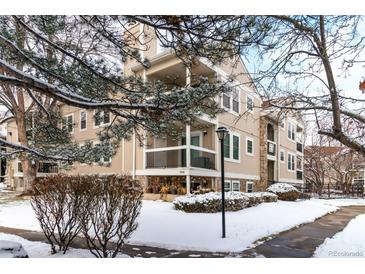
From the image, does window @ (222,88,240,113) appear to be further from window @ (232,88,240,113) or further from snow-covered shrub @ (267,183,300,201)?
snow-covered shrub @ (267,183,300,201)

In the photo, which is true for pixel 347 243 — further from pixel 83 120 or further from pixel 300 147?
pixel 83 120

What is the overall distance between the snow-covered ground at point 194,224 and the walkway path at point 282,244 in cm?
4

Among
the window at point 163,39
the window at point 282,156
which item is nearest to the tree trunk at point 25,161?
the window at point 163,39

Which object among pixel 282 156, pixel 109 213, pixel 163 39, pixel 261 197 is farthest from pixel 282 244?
pixel 163 39

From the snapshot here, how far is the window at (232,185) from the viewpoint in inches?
103

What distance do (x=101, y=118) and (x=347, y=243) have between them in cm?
231

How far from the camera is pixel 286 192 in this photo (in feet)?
9.35

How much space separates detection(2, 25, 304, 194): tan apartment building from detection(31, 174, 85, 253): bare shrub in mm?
138

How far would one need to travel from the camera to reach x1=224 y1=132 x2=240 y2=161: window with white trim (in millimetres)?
2646

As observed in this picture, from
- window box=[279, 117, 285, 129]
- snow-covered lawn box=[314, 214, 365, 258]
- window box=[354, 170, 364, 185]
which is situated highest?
window box=[279, 117, 285, 129]

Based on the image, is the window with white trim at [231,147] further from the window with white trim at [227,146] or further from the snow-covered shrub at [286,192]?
the snow-covered shrub at [286,192]

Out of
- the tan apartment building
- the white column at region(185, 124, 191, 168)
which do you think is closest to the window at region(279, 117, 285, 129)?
the tan apartment building
